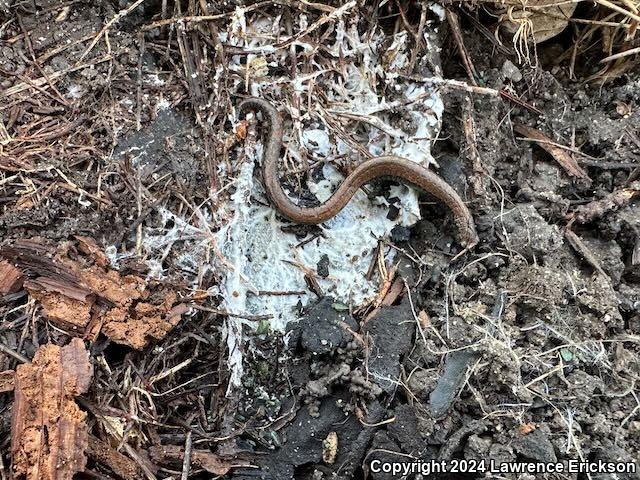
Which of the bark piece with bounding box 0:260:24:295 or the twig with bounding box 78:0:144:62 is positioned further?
the twig with bounding box 78:0:144:62

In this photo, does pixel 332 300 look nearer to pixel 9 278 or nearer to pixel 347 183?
pixel 347 183

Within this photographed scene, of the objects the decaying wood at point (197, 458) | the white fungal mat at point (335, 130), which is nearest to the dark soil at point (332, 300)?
the decaying wood at point (197, 458)

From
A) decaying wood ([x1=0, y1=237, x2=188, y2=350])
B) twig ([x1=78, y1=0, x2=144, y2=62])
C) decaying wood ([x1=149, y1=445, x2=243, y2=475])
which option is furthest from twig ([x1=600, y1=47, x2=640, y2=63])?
decaying wood ([x1=149, y1=445, x2=243, y2=475])

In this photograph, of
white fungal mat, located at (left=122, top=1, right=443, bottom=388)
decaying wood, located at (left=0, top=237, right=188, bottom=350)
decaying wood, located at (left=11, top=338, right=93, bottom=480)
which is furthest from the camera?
white fungal mat, located at (left=122, top=1, right=443, bottom=388)

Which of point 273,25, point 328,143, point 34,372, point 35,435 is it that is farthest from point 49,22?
point 35,435

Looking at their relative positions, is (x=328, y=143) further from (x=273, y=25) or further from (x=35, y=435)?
(x=35, y=435)

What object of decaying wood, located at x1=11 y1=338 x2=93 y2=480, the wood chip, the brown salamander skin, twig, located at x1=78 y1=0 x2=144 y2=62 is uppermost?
twig, located at x1=78 y1=0 x2=144 y2=62

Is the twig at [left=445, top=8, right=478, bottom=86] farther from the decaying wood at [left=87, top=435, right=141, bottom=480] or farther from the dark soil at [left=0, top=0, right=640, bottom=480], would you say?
the decaying wood at [left=87, top=435, right=141, bottom=480]
